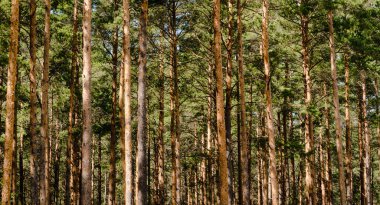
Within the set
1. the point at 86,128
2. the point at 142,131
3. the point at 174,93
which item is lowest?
the point at 142,131

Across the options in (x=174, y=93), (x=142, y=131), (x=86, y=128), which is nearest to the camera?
(x=86, y=128)

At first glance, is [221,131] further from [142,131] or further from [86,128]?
[86,128]

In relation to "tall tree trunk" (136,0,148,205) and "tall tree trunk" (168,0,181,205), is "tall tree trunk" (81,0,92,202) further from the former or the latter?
"tall tree trunk" (168,0,181,205)

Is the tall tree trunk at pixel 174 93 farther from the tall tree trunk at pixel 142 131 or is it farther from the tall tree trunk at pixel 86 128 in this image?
the tall tree trunk at pixel 86 128

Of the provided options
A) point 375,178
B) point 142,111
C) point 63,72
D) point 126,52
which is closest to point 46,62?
point 126,52

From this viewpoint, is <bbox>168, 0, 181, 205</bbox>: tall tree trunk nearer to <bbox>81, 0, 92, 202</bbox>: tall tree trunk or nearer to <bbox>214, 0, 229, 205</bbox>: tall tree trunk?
<bbox>214, 0, 229, 205</bbox>: tall tree trunk

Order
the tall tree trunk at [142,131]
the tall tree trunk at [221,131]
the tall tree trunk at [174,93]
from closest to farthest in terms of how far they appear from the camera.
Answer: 1. the tall tree trunk at [221,131]
2. the tall tree trunk at [142,131]
3. the tall tree trunk at [174,93]

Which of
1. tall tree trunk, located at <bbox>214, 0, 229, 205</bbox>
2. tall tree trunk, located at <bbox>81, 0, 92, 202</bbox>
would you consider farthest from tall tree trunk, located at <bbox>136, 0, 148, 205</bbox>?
tall tree trunk, located at <bbox>214, 0, 229, 205</bbox>

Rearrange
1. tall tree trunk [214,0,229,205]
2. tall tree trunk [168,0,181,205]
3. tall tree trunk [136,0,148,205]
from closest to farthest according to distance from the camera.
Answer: tall tree trunk [214,0,229,205] → tall tree trunk [136,0,148,205] → tall tree trunk [168,0,181,205]

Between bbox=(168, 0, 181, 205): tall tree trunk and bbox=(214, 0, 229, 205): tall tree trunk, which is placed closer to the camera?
bbox=(214, 0, 229, 205): tall tree trunk

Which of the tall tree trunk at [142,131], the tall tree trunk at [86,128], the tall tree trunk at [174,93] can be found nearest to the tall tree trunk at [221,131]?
the tall tree trunk at [142,131]

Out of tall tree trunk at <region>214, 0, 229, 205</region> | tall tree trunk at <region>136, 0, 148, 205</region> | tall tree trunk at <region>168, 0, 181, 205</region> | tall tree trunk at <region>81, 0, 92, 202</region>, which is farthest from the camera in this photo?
tall tree trunk at <region>168, 0, 181, 205</region>

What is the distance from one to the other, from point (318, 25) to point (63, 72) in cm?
1271

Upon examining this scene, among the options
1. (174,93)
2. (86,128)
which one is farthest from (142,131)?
(174,93)
